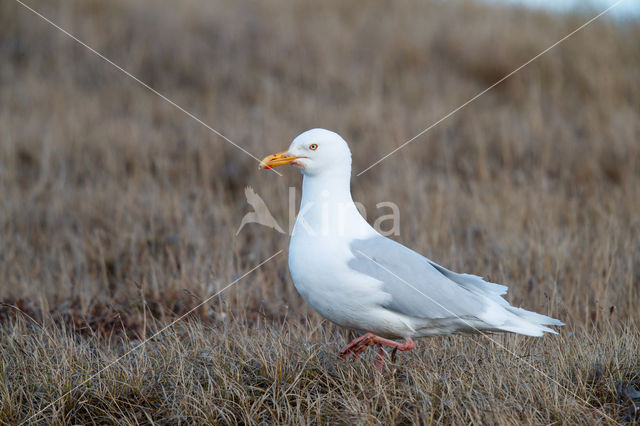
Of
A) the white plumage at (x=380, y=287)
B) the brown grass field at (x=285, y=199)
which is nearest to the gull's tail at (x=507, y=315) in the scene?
the white plumage at (x=380, y=287)

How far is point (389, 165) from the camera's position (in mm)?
7746

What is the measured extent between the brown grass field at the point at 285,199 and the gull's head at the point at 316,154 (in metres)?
0.88

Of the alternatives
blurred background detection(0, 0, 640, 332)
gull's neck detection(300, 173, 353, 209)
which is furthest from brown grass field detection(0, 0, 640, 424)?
gull's neck detection(300, 173, 353, 209)

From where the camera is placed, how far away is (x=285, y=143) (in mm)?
7891

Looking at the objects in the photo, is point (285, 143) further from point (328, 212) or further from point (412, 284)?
point (412, 284)

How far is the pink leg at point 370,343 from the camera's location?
303 centimetres

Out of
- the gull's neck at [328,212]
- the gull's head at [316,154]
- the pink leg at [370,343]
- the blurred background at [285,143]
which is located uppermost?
the gull's head at [316,154]

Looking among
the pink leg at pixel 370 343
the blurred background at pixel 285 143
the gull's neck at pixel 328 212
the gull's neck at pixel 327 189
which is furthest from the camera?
the blurred background at pixel 285 143

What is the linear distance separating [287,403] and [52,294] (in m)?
2.62

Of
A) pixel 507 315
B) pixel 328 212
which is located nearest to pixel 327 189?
pixel 328 212

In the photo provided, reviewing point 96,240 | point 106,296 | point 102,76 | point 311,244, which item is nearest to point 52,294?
point 106,296

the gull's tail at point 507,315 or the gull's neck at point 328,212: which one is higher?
the gull's neck at point 328,212

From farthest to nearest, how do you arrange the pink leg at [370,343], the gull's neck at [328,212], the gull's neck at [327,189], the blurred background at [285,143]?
the blurred background at [285,143]
the gull's neck at [327,189]
the gull's neck at [328,212]
the pink leg at [370,343]

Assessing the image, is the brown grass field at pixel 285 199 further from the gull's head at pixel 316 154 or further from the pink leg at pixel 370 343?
the gull's head at pixel 316 154
